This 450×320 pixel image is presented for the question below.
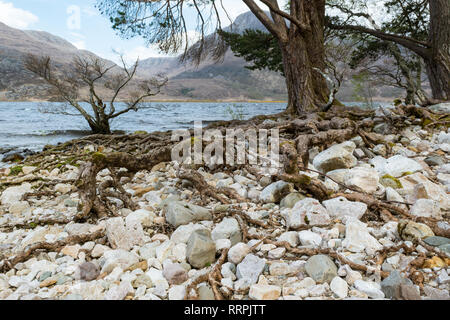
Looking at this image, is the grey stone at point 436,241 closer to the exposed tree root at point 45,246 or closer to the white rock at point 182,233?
the white rock at point 182,233

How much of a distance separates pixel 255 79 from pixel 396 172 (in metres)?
149

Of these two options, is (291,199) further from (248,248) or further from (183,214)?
(183,214)

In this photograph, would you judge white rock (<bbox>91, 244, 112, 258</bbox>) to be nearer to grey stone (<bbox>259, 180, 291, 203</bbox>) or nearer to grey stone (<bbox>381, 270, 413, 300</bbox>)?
Result: grey stone (<bbox>259, 180, 291, 203</bbox>)

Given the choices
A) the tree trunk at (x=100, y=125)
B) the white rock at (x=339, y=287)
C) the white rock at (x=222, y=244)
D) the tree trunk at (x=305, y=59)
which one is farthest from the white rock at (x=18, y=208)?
the tree trunk at (x=100, y=125)

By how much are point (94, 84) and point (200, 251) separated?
14175 mm

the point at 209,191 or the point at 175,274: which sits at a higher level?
the point at 209,191

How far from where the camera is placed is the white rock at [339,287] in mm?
1354

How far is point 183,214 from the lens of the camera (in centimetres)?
222

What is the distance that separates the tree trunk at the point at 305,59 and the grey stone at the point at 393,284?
572cm

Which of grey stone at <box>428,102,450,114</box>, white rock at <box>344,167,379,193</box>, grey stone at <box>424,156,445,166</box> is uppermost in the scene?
grey stone at <box>428,102,450,114</box>

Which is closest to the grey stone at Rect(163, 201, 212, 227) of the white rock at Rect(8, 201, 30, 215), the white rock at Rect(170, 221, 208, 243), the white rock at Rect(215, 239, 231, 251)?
the white rock at Rect(170, 221, 208, 243)

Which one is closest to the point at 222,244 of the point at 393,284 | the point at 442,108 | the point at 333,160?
the point at 393,284

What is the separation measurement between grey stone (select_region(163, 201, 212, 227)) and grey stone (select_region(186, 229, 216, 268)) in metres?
0.42

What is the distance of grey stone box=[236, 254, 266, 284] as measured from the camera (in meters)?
1.53
